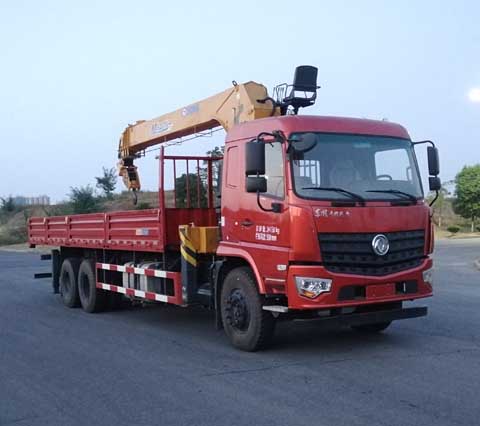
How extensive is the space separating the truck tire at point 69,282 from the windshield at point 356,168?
23.5ft

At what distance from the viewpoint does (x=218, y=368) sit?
24.2ft

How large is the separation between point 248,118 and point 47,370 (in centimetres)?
437

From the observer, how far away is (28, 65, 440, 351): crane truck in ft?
24.4

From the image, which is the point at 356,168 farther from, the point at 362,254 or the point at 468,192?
the point at 468,192

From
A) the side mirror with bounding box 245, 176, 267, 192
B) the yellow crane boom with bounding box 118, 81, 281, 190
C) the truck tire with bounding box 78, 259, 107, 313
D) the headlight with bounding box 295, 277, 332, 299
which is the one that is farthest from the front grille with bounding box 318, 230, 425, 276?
the truck tire with bounding box 78, 259, 107, 313

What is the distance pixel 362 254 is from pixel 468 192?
48934mm

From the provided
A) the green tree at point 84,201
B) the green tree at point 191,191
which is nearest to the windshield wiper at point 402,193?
the green tree at point 191,191

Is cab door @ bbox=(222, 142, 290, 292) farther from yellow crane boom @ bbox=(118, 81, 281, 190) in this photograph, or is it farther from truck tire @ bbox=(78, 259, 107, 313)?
truck tire @ bbox=(78, 259, 107, 313)

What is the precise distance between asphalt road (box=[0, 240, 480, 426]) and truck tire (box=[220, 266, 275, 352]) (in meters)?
0.19

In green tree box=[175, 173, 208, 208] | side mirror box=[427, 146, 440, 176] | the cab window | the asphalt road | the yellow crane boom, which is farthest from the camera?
green tree box=[175, 173, 208, 208]

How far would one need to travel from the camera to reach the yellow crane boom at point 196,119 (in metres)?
9.48

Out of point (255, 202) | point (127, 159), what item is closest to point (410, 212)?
point (255, 202)

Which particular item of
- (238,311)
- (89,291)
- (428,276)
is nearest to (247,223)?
(238,311)

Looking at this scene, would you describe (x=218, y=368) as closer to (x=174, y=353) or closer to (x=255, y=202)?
(x=174, y=353)
